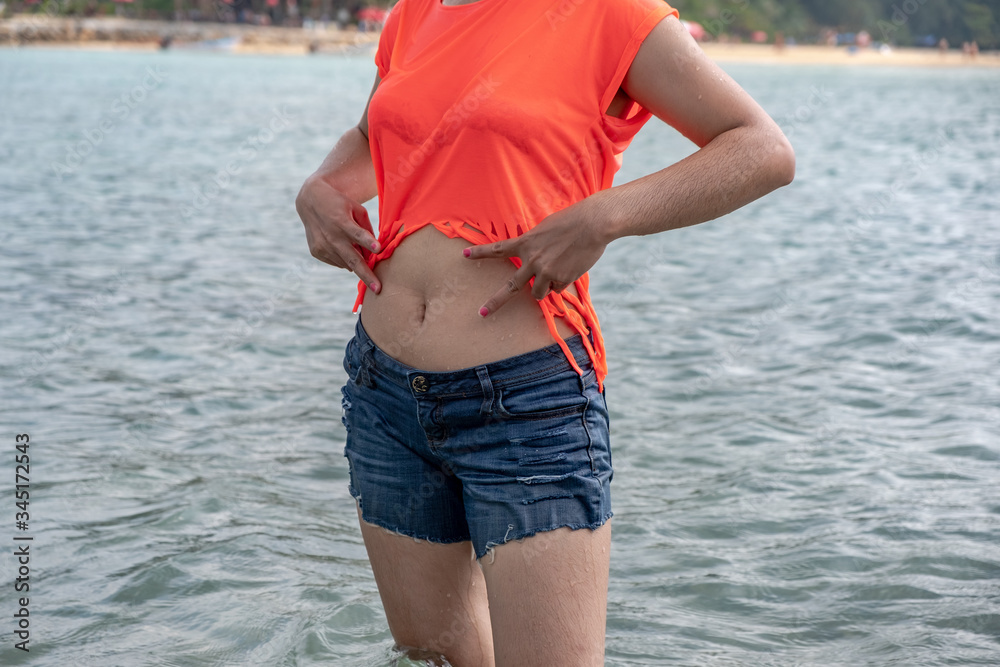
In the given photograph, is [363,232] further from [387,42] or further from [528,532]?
[528,532]

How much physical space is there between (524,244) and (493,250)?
7 cm

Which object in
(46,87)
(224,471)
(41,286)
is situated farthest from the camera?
(46,87)

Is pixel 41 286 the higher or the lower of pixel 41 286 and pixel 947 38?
the lower

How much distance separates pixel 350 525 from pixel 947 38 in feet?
336

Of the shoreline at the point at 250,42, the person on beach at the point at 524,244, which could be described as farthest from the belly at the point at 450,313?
the shoreline at the point at 250,42

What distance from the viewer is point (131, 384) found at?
20.6 ft

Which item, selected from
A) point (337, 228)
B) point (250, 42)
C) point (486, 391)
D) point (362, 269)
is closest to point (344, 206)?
point (337, 228)

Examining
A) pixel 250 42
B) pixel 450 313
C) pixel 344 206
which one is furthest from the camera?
pixel 250 42

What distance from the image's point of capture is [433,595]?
216 cm

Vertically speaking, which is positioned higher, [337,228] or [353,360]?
[337,228]

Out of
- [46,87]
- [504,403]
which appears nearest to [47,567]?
[504,403]

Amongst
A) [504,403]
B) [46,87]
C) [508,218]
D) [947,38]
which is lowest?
[46,87]

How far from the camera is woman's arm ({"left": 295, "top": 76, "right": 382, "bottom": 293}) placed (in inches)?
82.2

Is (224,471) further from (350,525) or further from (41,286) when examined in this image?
(41,286)
